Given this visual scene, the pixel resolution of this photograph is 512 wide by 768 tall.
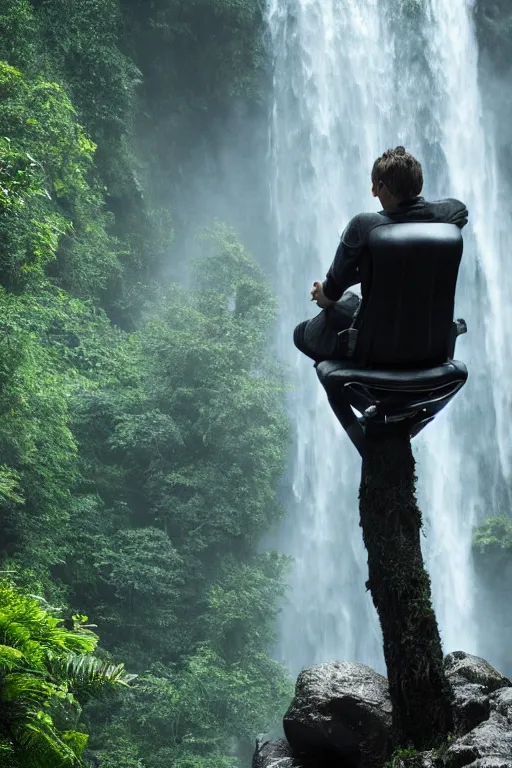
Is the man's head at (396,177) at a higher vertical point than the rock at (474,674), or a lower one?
higher

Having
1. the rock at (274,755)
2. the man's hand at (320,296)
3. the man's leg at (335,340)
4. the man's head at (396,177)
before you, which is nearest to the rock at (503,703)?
the rock at (274,755)

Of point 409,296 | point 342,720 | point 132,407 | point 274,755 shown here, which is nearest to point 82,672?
point 274,755

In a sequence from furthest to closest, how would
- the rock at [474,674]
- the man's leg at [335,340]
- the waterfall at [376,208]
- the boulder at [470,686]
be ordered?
the waterfall at [376,208] → the rock at [474,674] → the boulder at [470,686] → the man's leg at [335,340]

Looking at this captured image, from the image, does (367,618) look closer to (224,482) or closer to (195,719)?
(224,482)

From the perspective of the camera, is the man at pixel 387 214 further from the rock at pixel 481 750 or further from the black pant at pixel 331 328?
the rock at pixel 481 750

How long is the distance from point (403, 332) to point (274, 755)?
2859 mm

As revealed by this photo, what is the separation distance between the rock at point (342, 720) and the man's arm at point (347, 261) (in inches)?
102

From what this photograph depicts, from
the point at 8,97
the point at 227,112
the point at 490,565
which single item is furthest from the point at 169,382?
the point at 227,112

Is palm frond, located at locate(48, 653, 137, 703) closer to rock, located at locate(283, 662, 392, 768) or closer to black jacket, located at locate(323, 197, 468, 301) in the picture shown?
rock, located at locate(283, 662, 392, 768)

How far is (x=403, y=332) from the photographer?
3502 millimetres

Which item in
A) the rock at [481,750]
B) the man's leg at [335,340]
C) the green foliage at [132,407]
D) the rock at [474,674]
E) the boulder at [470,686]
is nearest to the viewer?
the rock at [481,750]

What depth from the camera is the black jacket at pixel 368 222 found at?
3.50 meters

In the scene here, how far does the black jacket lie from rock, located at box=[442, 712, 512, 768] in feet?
6.36

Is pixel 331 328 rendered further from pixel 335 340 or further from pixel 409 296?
pixel 409 296
